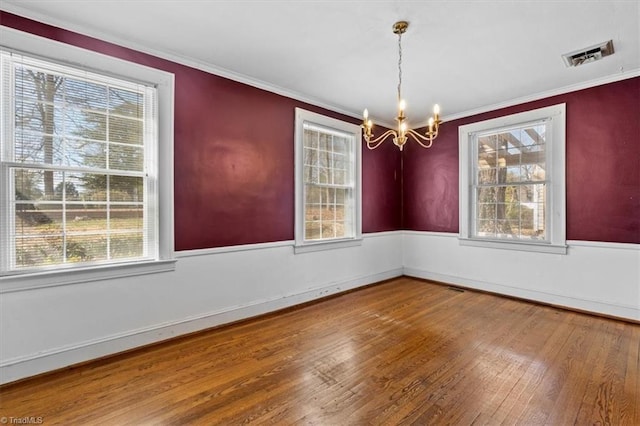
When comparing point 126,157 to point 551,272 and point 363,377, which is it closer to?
point 363,377

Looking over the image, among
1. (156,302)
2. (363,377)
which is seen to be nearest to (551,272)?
(363,377)

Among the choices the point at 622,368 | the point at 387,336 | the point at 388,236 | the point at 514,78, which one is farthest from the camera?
the point at 388,236

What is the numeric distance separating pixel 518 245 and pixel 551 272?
483 mm

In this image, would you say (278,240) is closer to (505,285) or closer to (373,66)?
(373,66)

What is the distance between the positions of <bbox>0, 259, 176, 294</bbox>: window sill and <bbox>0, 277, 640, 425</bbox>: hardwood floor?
2.22ft

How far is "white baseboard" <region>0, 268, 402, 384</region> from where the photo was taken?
2150 millimetres

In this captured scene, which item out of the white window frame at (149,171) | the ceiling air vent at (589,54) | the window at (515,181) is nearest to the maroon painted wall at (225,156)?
the white window frame at (149,171)

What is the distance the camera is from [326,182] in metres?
4.25

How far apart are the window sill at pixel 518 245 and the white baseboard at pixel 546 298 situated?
55 cm

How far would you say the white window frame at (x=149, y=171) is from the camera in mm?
2145

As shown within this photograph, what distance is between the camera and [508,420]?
5.70ft

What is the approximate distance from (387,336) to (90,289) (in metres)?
2.66

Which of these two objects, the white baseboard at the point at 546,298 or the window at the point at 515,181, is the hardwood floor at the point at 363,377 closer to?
the white baseboard at the point at 546,298

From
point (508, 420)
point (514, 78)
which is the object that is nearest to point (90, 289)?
point (508, 420)
